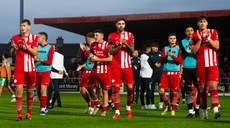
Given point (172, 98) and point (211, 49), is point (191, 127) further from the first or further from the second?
point (172, 98)

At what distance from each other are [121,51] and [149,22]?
29444 millimetres

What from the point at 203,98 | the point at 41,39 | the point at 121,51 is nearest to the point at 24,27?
the point at 121,51

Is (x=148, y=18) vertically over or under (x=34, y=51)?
over

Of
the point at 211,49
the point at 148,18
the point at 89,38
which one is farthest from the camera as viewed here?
the point at 148,18

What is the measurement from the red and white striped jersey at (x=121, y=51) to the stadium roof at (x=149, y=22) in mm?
25535

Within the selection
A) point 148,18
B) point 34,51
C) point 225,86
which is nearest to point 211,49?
point 34,51

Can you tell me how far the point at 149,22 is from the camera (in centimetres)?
4166

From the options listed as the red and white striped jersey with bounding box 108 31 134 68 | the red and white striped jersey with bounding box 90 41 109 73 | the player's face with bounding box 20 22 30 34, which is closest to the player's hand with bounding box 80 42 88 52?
the red and white striped jersey with bounding box 90 41 109 73

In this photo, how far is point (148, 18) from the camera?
39375mm

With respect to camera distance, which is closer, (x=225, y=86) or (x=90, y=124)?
(x=90, y=124)

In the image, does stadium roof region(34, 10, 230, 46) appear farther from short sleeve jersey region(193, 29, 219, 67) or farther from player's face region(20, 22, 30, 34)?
player's face region(20, 22, 30, 34)

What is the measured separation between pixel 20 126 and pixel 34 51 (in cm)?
194

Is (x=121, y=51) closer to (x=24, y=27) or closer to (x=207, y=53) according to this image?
(x=207, y=53)

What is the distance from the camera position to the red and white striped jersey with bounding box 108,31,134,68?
1239 centimetres
